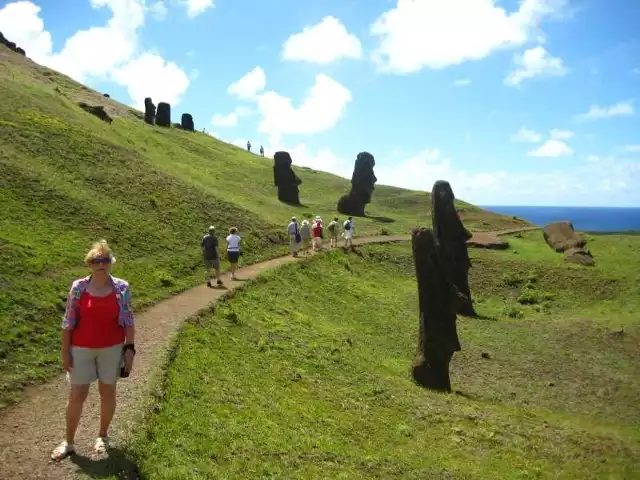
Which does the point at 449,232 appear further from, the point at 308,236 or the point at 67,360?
the point at 67,360

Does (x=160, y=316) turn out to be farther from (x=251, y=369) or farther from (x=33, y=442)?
(x=33, y=442)

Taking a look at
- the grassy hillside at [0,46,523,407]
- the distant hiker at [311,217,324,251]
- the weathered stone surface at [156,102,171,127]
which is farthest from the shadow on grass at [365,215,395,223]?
the weathered stone surface at [156,102,171,127]

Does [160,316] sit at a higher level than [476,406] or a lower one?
higher

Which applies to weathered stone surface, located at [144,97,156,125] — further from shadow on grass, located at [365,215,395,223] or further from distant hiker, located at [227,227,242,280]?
distant hiker, located at [227,227,242,280]

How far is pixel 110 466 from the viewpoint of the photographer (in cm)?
984

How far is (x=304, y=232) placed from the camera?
38.8m

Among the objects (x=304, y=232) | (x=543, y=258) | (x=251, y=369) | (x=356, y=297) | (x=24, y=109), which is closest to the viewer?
(x=251, y=369)

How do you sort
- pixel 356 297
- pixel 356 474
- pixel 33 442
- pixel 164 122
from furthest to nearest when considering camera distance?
Answer: pixel 164 122, pixel 356 297, pixel 356 474, pixel 33 442

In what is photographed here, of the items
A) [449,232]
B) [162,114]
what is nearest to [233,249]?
[449,232]

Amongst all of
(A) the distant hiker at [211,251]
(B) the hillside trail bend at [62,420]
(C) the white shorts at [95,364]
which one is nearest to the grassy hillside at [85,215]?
(B) the hillside trail bend at [62,420]

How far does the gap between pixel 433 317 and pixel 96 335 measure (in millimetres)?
15658

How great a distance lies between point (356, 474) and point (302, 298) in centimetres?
1722

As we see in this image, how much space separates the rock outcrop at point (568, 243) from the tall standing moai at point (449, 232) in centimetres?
1327

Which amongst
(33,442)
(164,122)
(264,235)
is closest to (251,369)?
(33,442)
